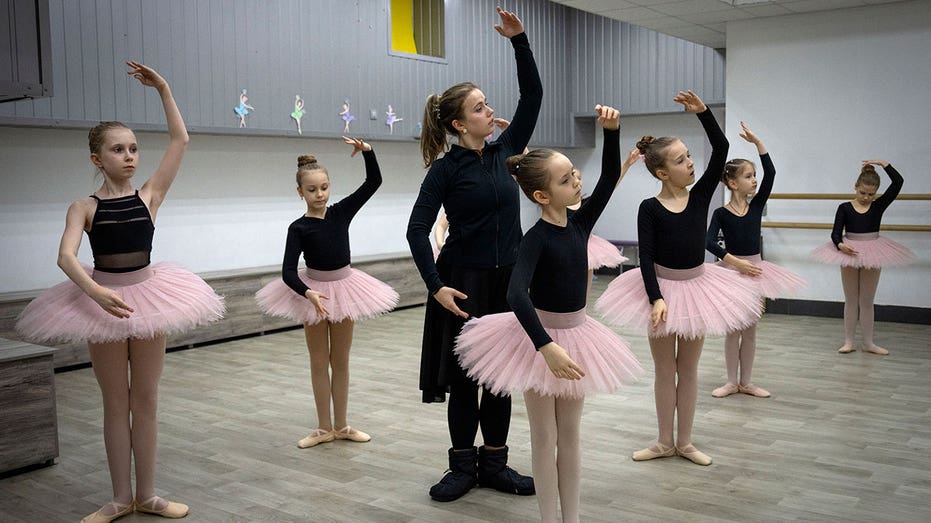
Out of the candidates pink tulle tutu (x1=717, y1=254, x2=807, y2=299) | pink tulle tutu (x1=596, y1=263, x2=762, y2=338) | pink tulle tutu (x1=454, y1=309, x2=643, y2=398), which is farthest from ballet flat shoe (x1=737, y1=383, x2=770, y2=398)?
pink tulle tutu (x1=454, y1=309, x2=643, y2=398)

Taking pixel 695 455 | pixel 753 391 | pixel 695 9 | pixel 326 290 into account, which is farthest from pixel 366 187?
pixel 695 9

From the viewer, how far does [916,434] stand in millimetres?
3645

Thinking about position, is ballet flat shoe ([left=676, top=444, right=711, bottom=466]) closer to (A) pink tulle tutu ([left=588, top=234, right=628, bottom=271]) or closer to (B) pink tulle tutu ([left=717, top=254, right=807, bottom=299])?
(B) pink tulle tutu ([left=717, top=254, right=807, bottom=299])

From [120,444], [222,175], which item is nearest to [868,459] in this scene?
[120,444]

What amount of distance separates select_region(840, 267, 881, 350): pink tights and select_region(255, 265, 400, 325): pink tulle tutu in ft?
11.5

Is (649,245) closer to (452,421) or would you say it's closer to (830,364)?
(452,421)

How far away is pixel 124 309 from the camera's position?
259 cm

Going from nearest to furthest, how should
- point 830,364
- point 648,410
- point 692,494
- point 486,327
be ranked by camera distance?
point 486,327 < point 692,494 < point 648,410 < point 830,364

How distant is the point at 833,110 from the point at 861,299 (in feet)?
6.95

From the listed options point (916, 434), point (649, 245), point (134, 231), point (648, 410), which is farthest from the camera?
point (648, 410)

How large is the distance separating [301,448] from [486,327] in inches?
63.5

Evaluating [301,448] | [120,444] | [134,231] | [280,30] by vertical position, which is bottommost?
[301,448]

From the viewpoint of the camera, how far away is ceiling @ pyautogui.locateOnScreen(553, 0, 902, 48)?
21.2ft

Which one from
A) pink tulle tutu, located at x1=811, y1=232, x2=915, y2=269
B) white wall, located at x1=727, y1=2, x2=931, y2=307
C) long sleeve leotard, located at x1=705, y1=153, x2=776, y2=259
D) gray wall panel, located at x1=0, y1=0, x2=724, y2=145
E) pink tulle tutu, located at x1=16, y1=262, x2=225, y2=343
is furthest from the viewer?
white wall, located at x1=727, y1=2, x2=931, y2=307
